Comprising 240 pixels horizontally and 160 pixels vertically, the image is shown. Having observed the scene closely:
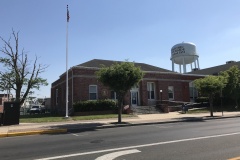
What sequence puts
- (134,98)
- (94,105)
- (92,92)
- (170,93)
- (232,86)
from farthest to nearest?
(170,93), (134,98), (232,86), (92,92), (94,105)

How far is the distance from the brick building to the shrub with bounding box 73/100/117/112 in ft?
6.80

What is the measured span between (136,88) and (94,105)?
24.9 ft

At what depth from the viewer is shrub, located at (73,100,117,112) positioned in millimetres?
28000

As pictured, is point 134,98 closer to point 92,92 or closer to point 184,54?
point 92,92

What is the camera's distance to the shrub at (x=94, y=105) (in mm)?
28000

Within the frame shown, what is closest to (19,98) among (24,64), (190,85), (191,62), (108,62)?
(24,64)

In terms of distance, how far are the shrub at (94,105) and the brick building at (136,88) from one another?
207 cm

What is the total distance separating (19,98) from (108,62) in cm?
1198

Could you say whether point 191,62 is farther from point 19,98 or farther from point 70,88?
point 19,98

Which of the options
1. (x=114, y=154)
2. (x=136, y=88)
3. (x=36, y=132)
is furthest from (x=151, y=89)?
(x=114, y=154)

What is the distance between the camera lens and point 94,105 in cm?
2834

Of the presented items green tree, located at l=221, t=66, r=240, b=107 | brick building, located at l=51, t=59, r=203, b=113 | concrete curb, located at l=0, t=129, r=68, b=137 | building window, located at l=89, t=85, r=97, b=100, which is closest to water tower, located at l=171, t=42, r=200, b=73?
brick building, located at l=51, t=59, r=203, b=113

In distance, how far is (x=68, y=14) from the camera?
25719mm

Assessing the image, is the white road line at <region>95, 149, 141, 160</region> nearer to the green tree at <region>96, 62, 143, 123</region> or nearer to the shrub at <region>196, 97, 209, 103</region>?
the green tree at <region>96, 62, 143, 123</region>
